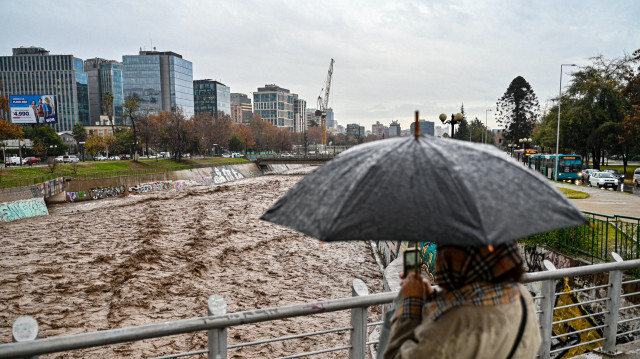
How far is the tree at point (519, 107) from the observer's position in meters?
74.0

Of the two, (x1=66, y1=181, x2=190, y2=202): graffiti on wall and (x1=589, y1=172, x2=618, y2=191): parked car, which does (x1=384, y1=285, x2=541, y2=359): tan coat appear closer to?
(x1=589, y1=172, x2=618, y2=191): parked car

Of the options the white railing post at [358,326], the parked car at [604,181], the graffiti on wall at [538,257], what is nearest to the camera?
the white railing post at [358,326]

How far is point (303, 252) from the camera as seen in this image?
22.3 m

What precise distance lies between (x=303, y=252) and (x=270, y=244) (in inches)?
102

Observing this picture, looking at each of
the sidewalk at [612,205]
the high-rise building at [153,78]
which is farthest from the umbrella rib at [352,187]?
the high-rise building at [153,78]

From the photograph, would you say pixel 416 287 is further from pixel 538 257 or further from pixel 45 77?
pixel 45 77

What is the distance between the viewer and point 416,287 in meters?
1.85

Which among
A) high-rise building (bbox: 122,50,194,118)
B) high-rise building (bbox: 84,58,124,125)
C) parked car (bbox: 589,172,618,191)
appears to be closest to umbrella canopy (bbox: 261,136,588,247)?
parked car (bbox: 589,172,618,191)

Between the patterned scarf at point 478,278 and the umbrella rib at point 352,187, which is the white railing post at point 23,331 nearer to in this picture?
the umbrella rib at point 352,187

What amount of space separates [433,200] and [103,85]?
181m

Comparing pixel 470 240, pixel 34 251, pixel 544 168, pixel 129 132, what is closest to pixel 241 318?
pixel 470 240

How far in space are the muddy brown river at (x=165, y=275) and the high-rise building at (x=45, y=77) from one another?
134m

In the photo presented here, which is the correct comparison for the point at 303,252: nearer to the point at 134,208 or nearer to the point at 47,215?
the point at 134,208

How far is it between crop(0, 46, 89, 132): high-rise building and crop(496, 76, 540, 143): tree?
141769 millimetres
